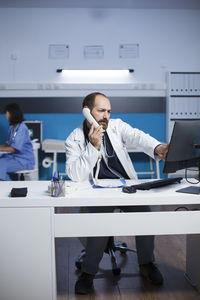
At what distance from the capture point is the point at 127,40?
513 centimetres

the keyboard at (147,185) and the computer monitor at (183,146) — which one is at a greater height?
the computer monitor at (183,146)

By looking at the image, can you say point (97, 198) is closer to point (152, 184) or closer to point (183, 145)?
point (152, 184)

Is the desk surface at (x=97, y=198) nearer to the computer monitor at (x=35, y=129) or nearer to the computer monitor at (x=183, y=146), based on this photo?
the computer monitor at (x=183, y=146)

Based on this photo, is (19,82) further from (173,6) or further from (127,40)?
(173,6)

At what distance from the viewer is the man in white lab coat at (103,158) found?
1939mm

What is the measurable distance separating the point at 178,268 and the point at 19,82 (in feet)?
12.1

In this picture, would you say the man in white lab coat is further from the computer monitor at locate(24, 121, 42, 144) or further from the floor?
the computer monitor at locate(24, 121, 42, 144)

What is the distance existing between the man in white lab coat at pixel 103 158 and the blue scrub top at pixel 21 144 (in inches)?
69.9

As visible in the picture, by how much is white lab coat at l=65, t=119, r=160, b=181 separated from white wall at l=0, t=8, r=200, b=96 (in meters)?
2.93

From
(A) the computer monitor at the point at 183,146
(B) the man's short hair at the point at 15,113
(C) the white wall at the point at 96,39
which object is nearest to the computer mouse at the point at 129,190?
(A) the computer monitor at the point at 183,146

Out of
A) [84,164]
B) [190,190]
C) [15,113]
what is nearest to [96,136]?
Answer: [84,164]

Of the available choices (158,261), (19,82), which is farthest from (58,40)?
(158,261)

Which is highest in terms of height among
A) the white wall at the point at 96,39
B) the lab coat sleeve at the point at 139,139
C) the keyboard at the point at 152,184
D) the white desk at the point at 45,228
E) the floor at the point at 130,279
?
the white wall at the point at 96,39

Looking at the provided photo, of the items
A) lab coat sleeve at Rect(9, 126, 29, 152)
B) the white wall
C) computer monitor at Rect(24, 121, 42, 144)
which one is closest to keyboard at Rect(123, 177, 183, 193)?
lab coat sleeve at Rect(9, 126, 29, 152)
